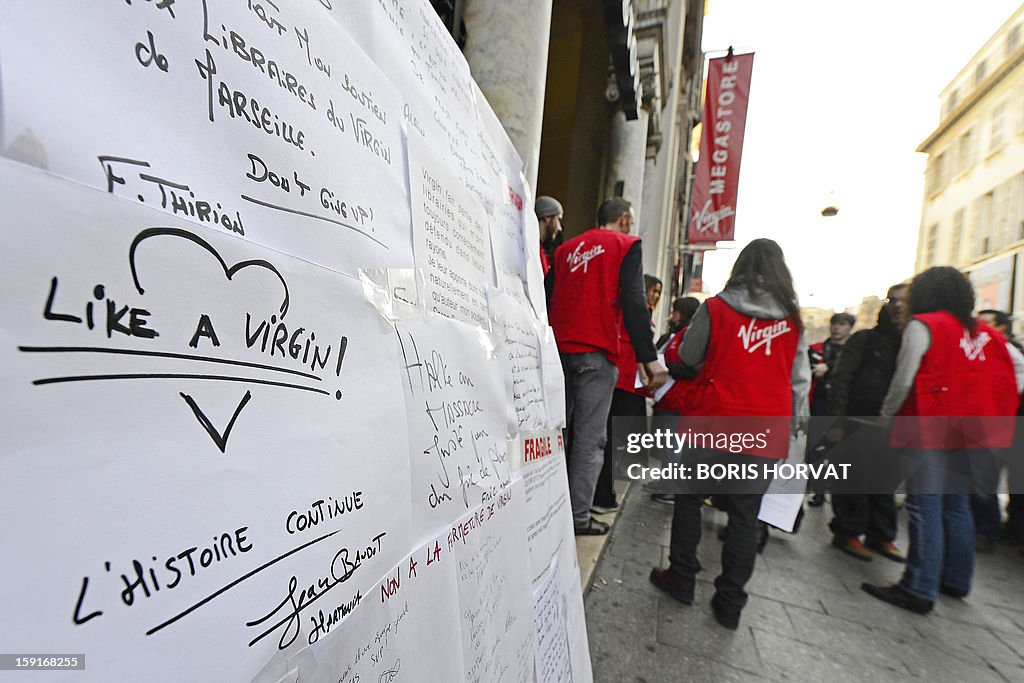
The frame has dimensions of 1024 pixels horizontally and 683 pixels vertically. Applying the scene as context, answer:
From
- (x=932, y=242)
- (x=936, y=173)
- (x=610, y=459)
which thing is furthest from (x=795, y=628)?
(x=936, y=173)

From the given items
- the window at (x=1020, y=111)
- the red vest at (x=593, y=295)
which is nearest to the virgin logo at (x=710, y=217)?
the red vest at (x=593, y=295)

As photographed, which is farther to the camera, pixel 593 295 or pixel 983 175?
pixel 983 175

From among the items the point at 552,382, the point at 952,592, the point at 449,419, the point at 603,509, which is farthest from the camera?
the point at 603,509

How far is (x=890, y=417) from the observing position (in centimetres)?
291

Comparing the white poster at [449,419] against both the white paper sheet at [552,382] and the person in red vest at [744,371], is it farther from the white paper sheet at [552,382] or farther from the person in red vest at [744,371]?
the person in red vest at [744,371]

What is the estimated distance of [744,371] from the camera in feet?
7.41

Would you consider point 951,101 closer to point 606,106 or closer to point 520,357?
point 606,106

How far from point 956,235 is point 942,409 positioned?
2419cm

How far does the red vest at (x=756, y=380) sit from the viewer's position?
2.24m

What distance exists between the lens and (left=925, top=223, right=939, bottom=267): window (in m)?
22.3

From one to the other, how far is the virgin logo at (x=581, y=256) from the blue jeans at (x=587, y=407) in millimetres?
456

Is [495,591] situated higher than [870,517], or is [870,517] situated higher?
[495,591]

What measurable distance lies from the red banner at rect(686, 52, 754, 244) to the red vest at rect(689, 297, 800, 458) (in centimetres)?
693
